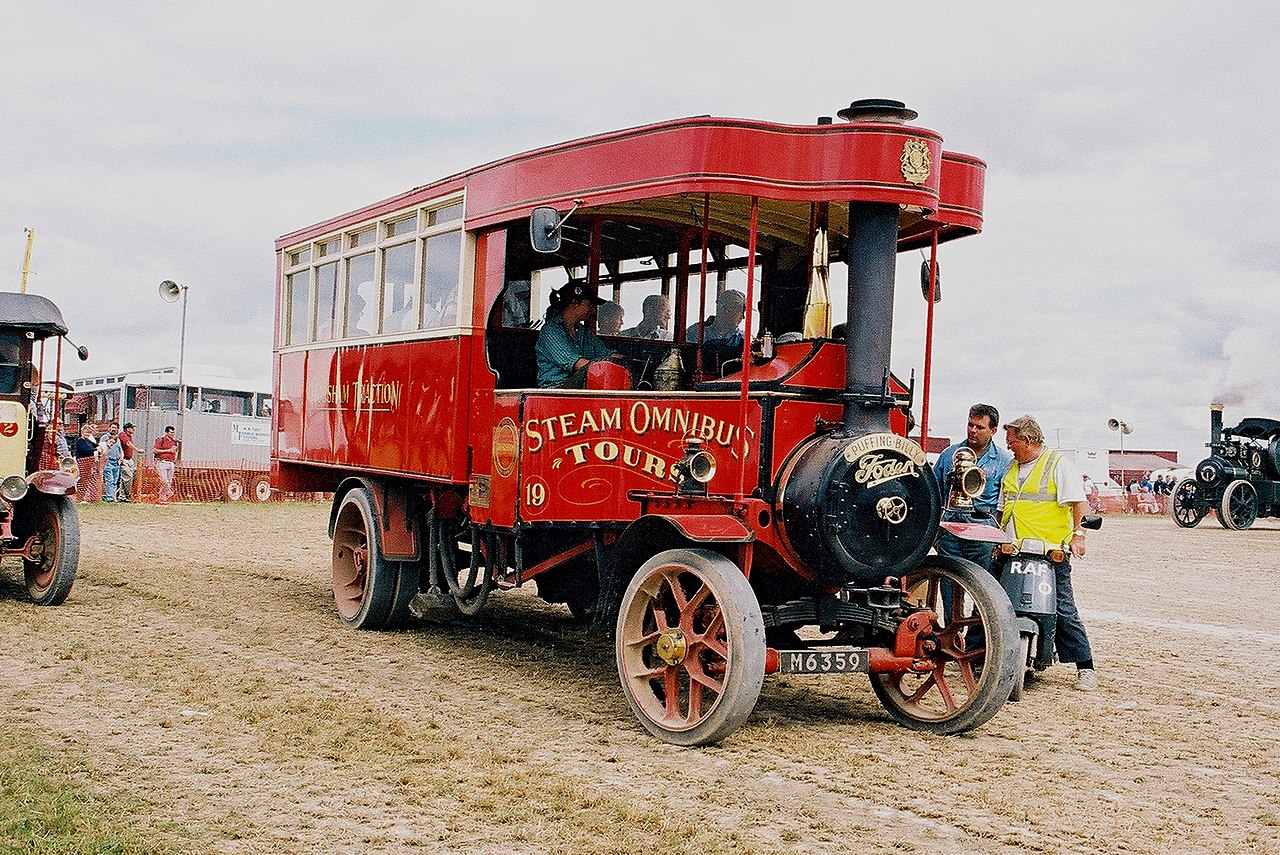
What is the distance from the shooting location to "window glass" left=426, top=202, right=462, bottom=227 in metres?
8.31

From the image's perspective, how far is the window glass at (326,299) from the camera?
33.2ft

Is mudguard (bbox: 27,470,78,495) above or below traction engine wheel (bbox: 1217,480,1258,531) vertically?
above

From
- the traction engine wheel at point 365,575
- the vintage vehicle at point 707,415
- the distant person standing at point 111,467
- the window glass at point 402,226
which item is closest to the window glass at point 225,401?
the distant person standing at point 111,467

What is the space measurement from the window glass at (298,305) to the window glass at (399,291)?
1.52 metres

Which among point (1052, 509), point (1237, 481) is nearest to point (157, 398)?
point (1237, 481)

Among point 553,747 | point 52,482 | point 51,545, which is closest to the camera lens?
point 553,747

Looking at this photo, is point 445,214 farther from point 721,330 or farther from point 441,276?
point 721,330

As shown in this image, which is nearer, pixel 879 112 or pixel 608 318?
pixel 879 112

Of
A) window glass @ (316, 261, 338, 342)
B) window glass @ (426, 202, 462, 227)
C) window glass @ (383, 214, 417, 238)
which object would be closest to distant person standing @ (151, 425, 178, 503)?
window glass @ (316, 261, 338, 342)

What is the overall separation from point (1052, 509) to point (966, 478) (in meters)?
1.43

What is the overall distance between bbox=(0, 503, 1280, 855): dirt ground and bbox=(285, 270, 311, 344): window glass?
2.11 meters

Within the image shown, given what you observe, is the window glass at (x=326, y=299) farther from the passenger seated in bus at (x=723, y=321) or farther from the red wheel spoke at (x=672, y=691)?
the red wheel spoke at (x=672, y=691)

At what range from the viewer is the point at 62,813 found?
453 centimetres

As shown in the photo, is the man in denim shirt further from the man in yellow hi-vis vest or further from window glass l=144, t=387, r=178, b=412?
window glass l=144, t=387, r=178, b=412
